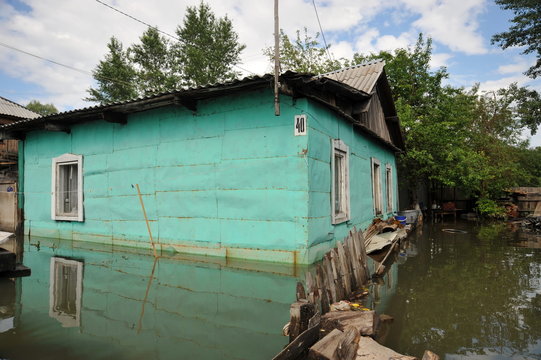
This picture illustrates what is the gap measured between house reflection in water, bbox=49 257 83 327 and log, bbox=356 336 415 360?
2798mm

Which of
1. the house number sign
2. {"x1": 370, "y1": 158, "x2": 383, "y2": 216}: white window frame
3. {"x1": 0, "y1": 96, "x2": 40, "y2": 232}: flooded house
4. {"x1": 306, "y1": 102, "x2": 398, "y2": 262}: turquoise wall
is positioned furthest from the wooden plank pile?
{"x1": 0, "y1": 96, "x2": 40, "y2": 232}: flooded house

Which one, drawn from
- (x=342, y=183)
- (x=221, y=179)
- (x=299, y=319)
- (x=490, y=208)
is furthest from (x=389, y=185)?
(x=299, y=319)

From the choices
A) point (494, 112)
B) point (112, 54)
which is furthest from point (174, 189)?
point (112, 54)

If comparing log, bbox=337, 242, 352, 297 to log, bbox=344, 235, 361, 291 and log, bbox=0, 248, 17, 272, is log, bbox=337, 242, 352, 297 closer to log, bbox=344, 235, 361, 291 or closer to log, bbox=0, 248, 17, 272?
log, bbox=344, 235, 361, 291

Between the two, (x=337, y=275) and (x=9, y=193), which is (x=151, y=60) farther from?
(x=337, y=275)

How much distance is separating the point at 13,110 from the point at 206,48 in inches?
553

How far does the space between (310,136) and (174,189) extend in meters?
3.16

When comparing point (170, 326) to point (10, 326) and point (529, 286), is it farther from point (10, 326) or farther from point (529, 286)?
point (529, 286)

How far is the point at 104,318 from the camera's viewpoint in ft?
11.5

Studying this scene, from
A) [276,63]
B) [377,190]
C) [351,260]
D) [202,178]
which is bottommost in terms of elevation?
[351,260]

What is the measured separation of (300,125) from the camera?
568 centimetres

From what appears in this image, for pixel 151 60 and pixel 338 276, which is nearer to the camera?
pixel 338 276

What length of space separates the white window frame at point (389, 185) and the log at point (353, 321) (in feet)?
31.4

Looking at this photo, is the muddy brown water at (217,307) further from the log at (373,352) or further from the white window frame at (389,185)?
the white window frame at (389,185)
